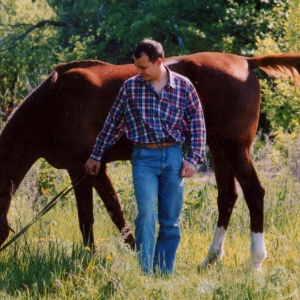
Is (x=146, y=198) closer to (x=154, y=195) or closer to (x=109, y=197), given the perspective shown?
(x=154, y=195)

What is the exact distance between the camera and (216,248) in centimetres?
653

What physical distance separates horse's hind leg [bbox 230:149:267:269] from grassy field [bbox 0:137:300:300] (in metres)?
0.21

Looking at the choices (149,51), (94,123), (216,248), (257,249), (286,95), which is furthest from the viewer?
(286,95)

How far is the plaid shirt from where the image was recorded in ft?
17.2

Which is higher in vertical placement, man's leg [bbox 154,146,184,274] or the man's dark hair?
the man's dark hair

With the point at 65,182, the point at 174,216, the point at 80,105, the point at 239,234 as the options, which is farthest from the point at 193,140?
the point at 65,182

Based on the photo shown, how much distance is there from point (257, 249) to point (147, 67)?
202 cm

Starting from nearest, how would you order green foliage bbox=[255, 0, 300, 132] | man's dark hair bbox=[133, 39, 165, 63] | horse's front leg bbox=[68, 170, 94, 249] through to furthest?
man's dark hair bbox=[133, 39, 165, 63] → horse's front leg bbox=[68, 170, 94, 249] → green foliage bbox=[255, 0, 300, 132]

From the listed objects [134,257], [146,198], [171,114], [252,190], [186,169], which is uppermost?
[171,114]

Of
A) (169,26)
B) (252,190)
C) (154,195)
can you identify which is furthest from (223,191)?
(169,26)

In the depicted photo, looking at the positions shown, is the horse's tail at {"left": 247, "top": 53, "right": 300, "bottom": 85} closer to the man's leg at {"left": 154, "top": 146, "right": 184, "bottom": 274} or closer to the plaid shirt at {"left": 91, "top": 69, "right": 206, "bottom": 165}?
the plaid shirt at {"left": 91, "top": 69, "right": 206, "bottom": 165}

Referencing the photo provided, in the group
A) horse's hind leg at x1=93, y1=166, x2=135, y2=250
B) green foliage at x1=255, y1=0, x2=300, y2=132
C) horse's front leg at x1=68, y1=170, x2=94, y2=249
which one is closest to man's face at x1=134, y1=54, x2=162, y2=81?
horse's front leg at x1=68, y1=170, x2=94, y2=249

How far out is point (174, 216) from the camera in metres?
5.41

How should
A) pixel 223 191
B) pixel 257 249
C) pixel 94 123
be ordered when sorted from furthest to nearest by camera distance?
1. pixel 223 191
2. pixel 94 123
3. pixel 257 249
